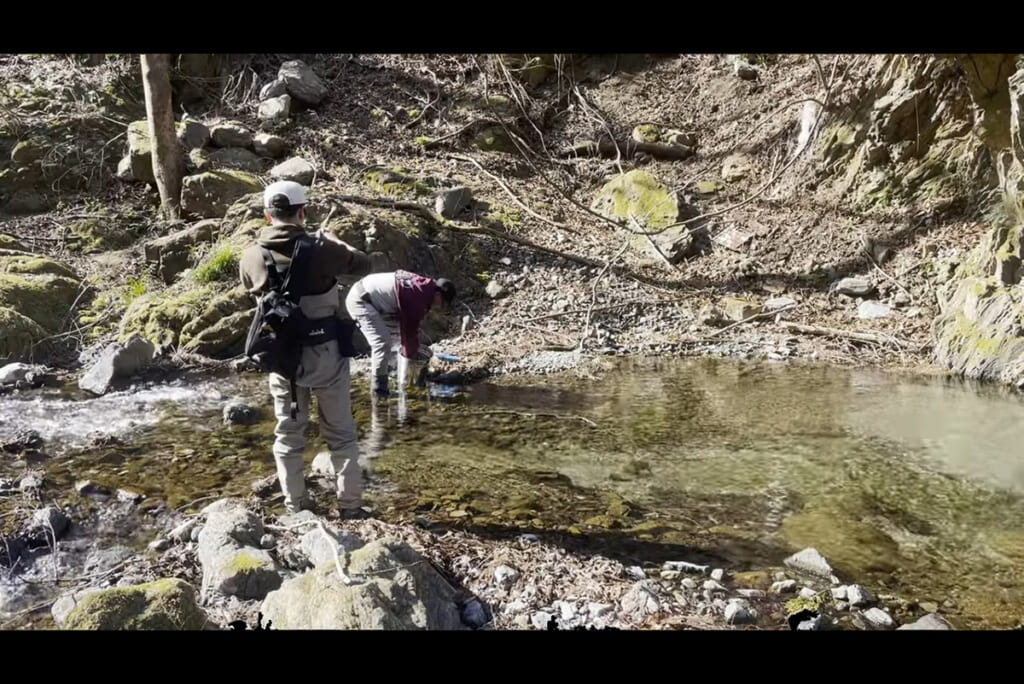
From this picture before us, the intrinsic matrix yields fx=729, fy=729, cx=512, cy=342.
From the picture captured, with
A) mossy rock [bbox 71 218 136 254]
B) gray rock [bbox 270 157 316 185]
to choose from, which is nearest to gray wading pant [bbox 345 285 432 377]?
gray rock [bbox 270 157 316 185]

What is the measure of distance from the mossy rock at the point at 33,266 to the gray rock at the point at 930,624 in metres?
10.5

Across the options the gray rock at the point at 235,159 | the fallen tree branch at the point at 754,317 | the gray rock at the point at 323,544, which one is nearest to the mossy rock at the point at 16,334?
the gray rock at the point at 235,159

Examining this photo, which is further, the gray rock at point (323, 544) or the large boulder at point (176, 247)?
the large boulder at point (176, 247)

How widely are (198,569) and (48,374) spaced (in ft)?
17.7

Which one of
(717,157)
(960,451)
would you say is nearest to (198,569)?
(960,451)

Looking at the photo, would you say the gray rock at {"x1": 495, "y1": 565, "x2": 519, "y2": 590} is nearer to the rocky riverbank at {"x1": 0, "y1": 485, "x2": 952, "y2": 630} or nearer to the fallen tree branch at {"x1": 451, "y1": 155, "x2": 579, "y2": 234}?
the rocky riverbank at {"x1": 0, "y1": 485, "x2": 952, "y2": 630}

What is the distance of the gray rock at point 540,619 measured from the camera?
3565 mm

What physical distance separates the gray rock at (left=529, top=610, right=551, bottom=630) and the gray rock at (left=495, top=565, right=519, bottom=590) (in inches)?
11.4

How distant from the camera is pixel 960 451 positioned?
639 cm

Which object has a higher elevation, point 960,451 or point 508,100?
point 508,100

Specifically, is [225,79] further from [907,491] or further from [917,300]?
[907,491]

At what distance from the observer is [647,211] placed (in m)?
12.7

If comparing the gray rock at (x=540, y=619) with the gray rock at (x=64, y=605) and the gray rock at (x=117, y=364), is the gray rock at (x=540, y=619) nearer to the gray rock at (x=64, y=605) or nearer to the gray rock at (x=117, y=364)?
the gray rock at (x=64, y=605)
